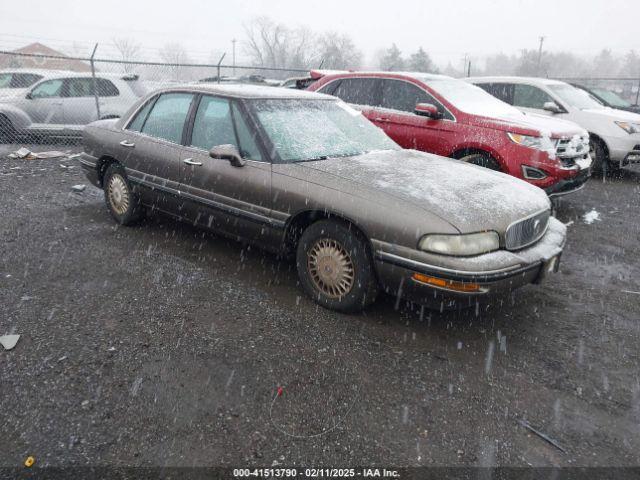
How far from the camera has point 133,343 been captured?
3.10m

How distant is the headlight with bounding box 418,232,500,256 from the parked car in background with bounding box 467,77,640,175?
20.5 ft

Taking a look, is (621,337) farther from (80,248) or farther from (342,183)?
(80,248)

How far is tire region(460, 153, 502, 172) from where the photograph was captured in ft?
19.4

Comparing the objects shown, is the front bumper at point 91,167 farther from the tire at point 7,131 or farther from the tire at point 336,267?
the tire at point 7,131

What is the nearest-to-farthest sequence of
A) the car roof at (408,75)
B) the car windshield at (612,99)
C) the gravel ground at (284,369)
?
1. the gravel ground at (284,369)
2. the car roof at (408,75)
3. the car windshield at (612,99)

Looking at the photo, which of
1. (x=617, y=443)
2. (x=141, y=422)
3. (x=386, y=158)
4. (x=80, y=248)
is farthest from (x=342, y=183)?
(x=80, y=248)

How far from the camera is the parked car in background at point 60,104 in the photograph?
10.0 meters

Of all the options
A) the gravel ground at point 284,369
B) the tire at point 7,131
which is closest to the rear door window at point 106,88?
the tire at point 7,131

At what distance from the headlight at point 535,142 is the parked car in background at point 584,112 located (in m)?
2.87

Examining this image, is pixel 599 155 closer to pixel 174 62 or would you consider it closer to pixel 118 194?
pixel 118 194

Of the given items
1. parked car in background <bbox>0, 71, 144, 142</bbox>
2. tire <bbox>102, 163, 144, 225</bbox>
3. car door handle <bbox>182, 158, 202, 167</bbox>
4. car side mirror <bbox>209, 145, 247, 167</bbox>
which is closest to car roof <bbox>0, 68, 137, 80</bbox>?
parked car in background <bbox>0, 71, 144, 142</bbox>

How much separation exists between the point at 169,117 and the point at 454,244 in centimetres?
303

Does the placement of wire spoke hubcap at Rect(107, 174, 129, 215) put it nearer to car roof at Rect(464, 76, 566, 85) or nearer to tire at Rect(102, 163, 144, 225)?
tire at Rect(102, 163, 144, 225)

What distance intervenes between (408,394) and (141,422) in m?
1.38
